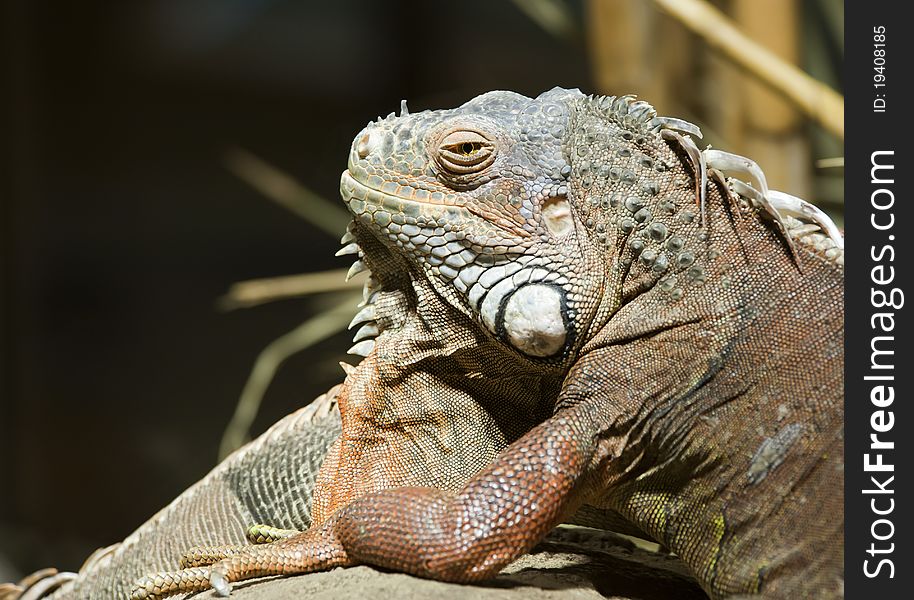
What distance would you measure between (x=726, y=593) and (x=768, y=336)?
632 millimetres

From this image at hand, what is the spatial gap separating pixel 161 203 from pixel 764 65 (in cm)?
590

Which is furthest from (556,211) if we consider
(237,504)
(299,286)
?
(299,286)

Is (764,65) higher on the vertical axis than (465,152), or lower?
higher

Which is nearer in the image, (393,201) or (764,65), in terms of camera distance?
(393,201)

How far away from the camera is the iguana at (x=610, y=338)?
215cm

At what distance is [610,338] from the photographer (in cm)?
228

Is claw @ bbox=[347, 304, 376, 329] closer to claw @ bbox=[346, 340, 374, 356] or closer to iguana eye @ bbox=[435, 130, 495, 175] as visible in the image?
claw @ bbox=[346, 340, 374, 356]

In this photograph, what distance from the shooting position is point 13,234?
7879 mm

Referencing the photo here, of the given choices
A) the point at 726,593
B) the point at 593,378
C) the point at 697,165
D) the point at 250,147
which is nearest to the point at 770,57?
the point at 697,165

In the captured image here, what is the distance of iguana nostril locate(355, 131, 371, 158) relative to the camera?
2.44 metres

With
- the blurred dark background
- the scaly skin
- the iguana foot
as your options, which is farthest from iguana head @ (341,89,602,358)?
the blurred dark background

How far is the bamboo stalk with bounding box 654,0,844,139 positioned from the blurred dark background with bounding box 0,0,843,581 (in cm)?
319

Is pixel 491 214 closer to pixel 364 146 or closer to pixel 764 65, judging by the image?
pixel 364 146

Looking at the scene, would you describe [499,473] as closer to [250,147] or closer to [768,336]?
[768,336]
